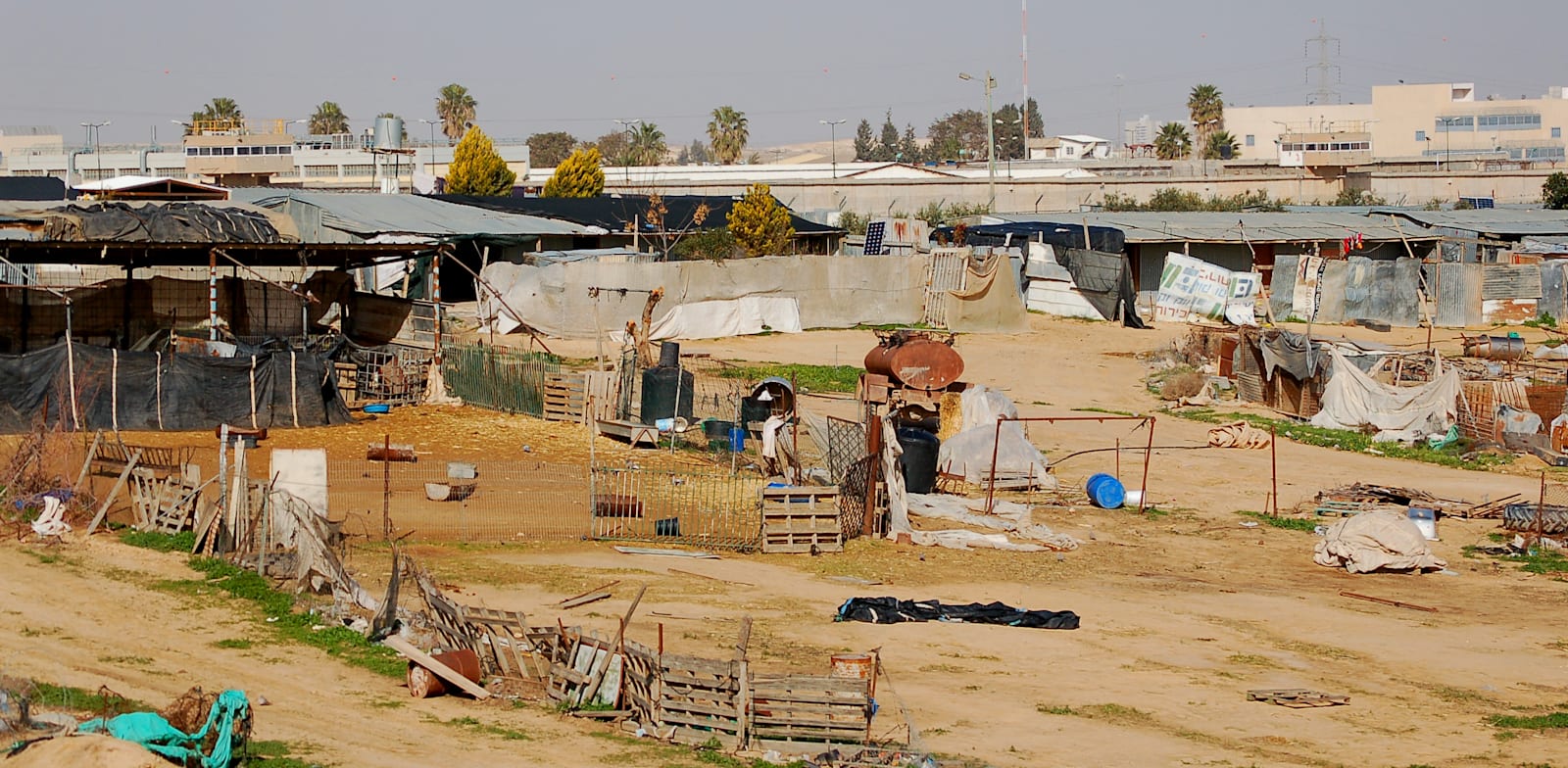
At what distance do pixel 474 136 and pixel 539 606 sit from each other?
5772 cm

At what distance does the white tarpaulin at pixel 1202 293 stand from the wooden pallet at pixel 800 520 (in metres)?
31.4

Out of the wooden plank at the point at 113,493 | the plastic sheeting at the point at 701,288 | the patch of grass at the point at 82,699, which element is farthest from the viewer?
the plastic sheeting at the point at 701,288

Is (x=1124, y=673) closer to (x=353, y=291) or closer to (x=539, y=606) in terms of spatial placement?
(x=539, y=606)

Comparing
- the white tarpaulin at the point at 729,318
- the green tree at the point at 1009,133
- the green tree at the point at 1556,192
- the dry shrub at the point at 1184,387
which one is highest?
the green tree at the point at 1009,133

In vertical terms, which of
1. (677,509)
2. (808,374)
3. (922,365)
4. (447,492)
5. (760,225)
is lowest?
(677,509)

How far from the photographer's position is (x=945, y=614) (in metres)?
17.4

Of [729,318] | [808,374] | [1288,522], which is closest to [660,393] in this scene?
[808,374]

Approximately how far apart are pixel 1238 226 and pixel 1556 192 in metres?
23.6

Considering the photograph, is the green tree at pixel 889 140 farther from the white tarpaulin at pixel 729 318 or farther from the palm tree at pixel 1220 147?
the white tarpaulin at pixel 729 318

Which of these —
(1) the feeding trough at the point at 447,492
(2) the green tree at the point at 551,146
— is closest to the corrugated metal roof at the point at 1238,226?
(1) the feeding trough at the point at 447,492

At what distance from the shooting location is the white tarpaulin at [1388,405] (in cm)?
3062

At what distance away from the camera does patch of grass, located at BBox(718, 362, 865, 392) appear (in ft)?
116

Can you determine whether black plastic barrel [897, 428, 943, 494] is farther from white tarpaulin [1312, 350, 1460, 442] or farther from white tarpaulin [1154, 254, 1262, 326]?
white tarpaulin [1154, 254, 1262, 326]

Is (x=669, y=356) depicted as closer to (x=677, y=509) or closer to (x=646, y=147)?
(x=677, y=509)
